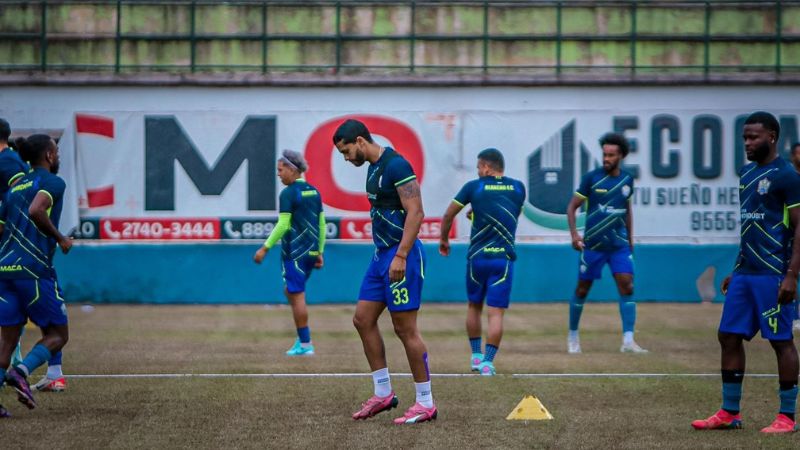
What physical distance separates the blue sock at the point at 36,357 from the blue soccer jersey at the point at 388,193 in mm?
2683

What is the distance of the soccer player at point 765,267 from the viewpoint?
8.70 meters

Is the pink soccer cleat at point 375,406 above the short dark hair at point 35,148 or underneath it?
underneath

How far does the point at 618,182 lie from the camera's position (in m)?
14.7

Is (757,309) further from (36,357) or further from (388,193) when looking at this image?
(36,357)

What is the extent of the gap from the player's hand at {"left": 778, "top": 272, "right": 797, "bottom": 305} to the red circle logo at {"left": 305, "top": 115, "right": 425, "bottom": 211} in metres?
13.7

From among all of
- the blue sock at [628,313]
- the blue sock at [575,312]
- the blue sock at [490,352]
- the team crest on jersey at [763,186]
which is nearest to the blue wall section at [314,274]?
the blue sock at [575,312]

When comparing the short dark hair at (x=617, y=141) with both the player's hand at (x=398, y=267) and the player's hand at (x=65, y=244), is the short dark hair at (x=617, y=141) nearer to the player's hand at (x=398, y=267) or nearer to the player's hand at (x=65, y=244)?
the player's hand at (x=398, y=267)

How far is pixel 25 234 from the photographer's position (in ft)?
Answer: 32.2

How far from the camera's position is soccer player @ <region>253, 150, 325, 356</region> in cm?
1419

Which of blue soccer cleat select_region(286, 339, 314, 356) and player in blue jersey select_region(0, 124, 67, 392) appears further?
blue soccer cleat select_region(286, 339, 314, 356)

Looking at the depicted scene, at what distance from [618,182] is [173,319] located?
7.36 metres

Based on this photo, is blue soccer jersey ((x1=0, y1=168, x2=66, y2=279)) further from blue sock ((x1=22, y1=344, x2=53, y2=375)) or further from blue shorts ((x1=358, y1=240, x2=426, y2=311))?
blue shorts ((x1=358, y1=240, x2=426, y2=311))

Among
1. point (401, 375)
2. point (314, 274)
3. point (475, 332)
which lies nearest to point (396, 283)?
point (401, 375)

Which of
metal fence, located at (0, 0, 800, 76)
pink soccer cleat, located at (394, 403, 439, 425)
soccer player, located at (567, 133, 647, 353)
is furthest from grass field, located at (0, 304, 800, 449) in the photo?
metal fence, located at (0, 0, 800, 76)
